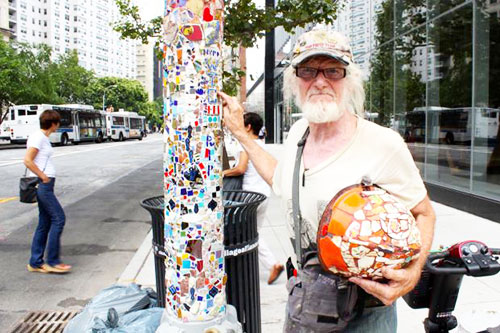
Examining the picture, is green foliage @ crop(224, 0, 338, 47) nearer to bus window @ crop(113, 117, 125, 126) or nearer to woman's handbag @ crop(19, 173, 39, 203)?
woman's handbag @ crop(19, 173, 39, 203)

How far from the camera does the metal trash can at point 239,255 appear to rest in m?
2.87

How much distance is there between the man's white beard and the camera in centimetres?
174

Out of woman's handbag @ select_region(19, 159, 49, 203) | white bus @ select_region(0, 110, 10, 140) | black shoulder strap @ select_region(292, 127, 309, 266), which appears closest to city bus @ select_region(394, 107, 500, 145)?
woman's handbag @ select_region(19, 159, 49, 203)

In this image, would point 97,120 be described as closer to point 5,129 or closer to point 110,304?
point 5,129

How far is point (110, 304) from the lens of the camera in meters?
2.99

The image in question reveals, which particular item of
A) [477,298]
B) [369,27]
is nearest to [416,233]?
[477,298]

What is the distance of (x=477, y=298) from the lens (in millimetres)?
4324

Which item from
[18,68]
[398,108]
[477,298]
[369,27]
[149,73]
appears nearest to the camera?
[477,298]

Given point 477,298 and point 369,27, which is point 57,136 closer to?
point 369,27

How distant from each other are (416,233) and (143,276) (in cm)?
445

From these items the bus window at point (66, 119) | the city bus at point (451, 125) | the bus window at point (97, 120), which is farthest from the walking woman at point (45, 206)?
the bus window at point (97, 120)

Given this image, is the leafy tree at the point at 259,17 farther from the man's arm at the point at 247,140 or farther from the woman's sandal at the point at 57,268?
the man's arm at the point at 247,140

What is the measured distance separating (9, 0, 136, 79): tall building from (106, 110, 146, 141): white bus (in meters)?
41.8

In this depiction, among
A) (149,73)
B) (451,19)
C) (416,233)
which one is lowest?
(416,233)
